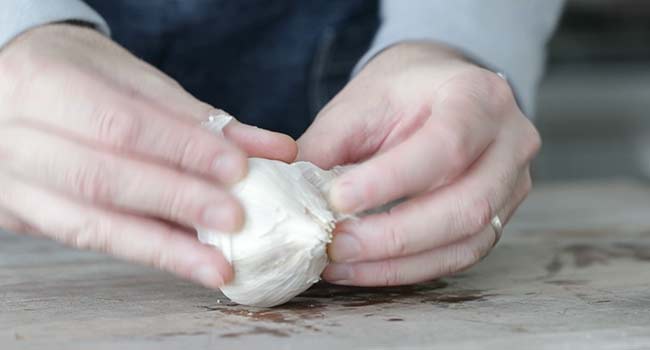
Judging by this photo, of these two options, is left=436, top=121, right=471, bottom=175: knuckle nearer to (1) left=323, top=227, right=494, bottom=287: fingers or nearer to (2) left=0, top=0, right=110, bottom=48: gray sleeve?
(1) left=323, top=227, right=494, bottom=287: fingers

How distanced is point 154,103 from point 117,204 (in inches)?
3.0

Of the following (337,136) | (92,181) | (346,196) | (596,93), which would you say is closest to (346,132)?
(337,136)

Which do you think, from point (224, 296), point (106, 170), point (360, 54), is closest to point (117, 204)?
point (106, 170)

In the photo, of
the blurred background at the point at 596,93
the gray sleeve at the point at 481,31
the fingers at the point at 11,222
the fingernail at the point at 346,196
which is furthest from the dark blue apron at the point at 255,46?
the blurred background at the point at 596,93

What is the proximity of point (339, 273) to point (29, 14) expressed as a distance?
32 cm

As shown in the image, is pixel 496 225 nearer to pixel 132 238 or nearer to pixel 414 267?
pixel 414 267

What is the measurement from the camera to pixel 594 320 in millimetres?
646

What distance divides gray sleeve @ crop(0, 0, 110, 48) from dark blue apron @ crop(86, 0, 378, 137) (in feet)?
1.14

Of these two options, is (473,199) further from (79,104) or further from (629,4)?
(629,4)

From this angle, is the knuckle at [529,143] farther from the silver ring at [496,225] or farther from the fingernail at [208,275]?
the fingernail at [208,275]

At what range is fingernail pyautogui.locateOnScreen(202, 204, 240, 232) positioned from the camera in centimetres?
63

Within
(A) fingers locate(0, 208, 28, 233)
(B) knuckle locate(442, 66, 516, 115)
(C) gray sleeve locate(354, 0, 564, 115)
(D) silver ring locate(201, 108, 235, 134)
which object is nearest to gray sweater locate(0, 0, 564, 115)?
(C) gray sleeve locate(354, 0, 564, 115)

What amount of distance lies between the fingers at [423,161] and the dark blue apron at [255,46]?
0.46m

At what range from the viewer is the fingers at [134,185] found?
2.06 ft
